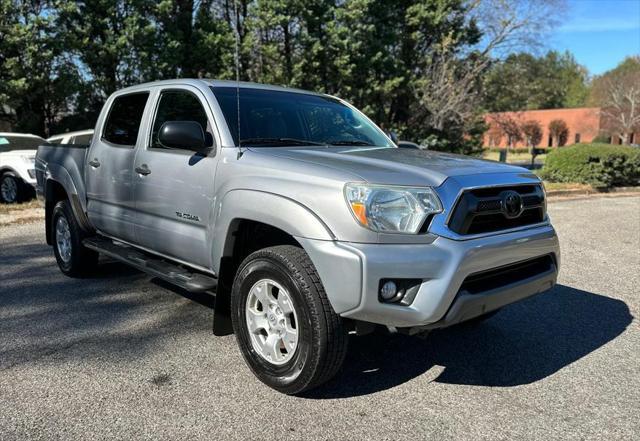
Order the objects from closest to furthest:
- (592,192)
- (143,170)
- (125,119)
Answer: (143,170) → (125,119) → (592,192)

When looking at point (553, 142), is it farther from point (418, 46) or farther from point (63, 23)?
point (63, 23)

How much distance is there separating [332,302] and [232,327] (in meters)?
1.12

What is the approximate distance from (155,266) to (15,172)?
864 cm


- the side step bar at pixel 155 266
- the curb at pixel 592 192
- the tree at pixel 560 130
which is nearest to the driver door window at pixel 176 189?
the side step bar at pixel 155 266

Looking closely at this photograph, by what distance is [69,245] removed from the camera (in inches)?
227

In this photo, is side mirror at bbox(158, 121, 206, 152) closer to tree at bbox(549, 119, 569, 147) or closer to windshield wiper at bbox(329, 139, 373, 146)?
windshield wiper at bbox(329, 139, 373, 146)

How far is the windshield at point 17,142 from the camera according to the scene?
464 inches

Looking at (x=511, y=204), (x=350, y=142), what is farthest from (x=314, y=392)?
(x=350, y=142)

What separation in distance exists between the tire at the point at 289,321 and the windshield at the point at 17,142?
10309 mm

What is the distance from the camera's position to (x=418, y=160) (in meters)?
3.50

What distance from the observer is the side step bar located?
3780mm

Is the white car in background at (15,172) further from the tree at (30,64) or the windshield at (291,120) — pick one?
the windshield at (291,120)

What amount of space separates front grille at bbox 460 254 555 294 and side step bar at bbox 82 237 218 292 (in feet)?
5.62

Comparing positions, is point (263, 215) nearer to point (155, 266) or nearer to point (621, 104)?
point (155, 266)
